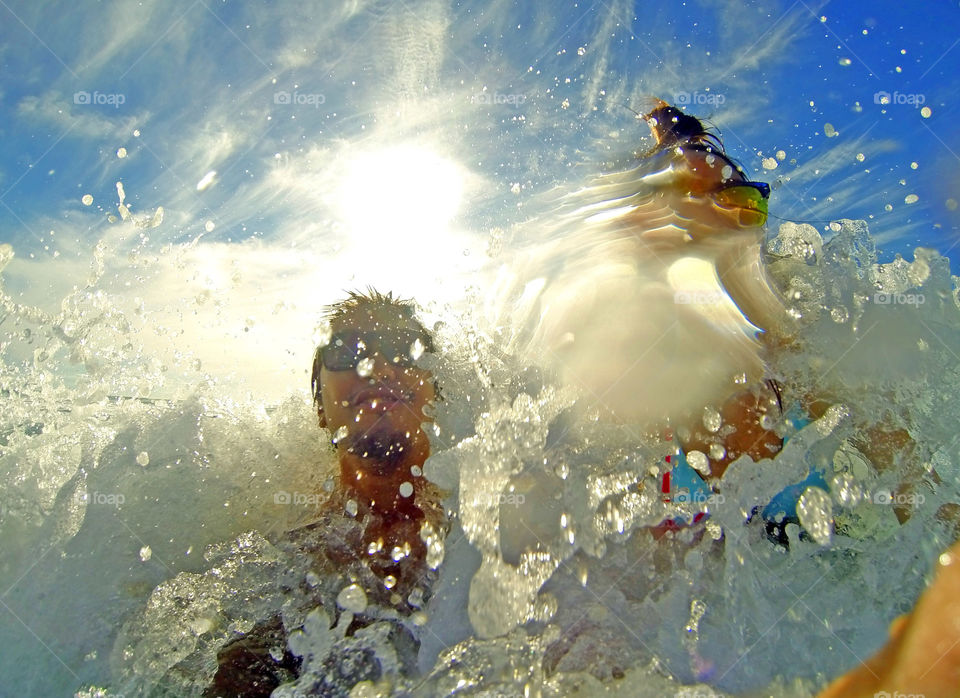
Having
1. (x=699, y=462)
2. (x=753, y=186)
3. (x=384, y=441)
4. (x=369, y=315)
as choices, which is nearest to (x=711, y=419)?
(x=699, y=462)

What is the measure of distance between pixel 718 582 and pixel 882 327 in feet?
4.98

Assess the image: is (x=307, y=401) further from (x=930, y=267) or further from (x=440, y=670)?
(x=930, y=267)

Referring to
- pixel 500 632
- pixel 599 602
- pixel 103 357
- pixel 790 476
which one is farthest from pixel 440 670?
pixel 103 357

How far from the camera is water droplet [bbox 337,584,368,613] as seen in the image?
233cm

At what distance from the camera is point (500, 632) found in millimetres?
1883

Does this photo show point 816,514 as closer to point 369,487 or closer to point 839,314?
point 839,314

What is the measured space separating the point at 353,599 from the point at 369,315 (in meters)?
1.87

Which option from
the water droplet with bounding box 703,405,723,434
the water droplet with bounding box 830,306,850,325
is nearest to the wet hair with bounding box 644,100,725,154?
the water droplet with bounding box 830,306,850,325

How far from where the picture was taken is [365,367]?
3184 millimetres

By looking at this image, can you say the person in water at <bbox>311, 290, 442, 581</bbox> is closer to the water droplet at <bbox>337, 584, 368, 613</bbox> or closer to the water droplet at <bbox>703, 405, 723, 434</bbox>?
the water droplet at <bbox>337, 584, 368, 613</bbox>

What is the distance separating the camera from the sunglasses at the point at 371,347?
3266mm

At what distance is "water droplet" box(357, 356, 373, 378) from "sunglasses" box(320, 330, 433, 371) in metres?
0.03

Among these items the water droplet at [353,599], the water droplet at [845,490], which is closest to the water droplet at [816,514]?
the water droplet at [845,490]

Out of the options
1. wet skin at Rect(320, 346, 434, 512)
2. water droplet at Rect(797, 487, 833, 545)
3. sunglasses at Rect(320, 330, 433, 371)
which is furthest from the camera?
sunglasses at Rect(320, 330, 433, 371)
